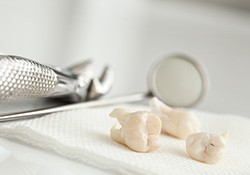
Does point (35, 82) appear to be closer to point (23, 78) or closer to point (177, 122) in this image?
point (23, 78)

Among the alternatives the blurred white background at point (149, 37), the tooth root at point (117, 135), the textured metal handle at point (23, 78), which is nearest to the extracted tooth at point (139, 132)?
the tooth root at point (117, 135)

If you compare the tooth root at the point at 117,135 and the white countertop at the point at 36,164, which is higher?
the tooth root at the point at 117,135

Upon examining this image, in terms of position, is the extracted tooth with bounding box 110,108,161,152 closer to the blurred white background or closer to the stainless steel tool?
the stainless steel tool

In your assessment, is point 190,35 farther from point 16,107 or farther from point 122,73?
point 16,107

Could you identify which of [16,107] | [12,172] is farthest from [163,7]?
[12,172]

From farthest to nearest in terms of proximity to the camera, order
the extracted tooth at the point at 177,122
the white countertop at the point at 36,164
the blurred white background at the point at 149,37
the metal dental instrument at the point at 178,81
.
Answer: the blurred white background at the point at 149,37 → the metal dental instrument at the point at 178,81 → the extracted tooth at the point at 177,122 → the white countertop at the point at 36,164

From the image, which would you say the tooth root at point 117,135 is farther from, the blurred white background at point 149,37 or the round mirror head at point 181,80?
the blurred white background at point 149,37

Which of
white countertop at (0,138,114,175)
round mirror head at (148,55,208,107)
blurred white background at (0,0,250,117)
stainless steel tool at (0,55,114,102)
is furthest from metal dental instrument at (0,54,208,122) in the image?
blurred white background at (0,0,250,117)
